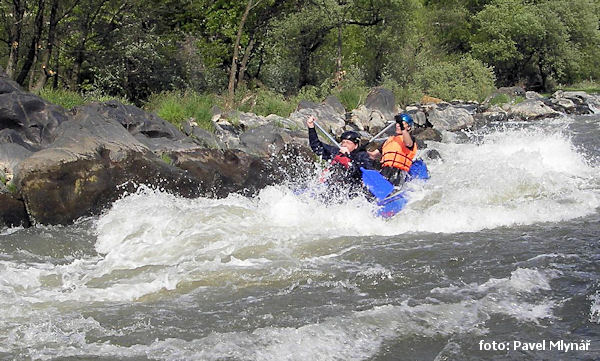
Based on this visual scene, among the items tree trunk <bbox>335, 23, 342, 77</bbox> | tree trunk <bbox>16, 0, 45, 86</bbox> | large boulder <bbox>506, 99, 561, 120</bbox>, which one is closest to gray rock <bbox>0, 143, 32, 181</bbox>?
tree trunk <bbox>16, 0, 45, 86</bbox>

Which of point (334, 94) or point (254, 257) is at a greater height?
point (334, 94)

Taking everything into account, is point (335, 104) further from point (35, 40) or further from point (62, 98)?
point (35, 40)

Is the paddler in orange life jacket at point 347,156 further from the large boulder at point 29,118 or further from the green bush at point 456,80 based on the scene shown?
the green bush at point 456,80

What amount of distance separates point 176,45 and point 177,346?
593 inches

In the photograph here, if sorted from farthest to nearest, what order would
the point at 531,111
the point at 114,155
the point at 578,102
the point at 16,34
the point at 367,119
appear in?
the point at 578,102 → the point at 531,111 → the point at 367,119 → the point at 16,34 → the point at 114,155

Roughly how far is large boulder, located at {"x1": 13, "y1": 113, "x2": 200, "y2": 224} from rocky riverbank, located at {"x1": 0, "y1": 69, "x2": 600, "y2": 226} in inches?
0.5

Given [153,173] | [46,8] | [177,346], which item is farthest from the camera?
[46,8]

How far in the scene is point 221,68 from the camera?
19875 mm

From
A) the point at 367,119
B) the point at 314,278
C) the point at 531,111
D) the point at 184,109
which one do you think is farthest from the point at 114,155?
the point at 531,111

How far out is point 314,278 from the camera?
5.66 metres

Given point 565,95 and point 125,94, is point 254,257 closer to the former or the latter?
point 125,94

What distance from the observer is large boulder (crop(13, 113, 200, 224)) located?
800cm

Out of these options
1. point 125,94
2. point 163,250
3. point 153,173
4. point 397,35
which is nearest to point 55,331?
point 163,250

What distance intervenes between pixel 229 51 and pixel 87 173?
11831 mm
